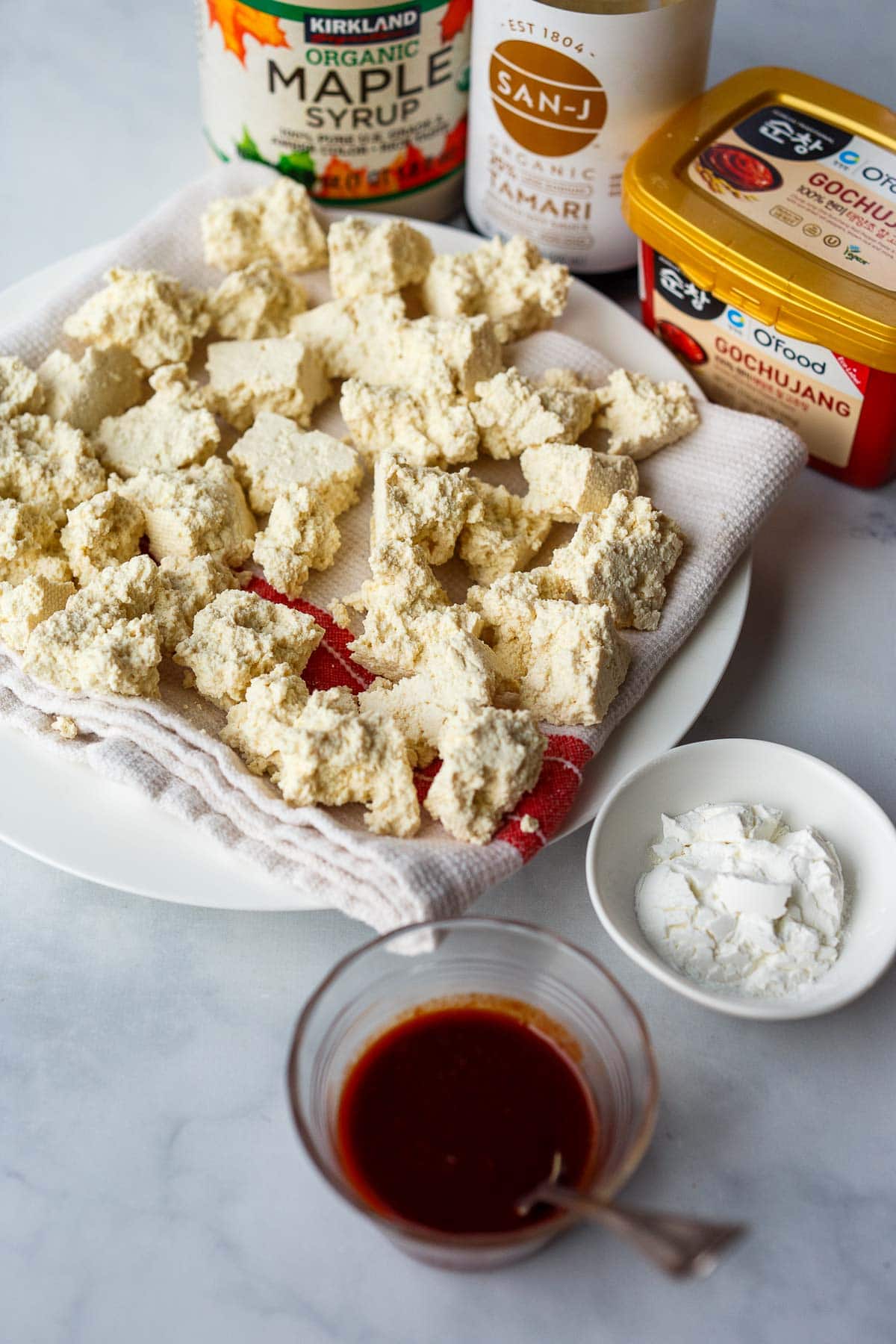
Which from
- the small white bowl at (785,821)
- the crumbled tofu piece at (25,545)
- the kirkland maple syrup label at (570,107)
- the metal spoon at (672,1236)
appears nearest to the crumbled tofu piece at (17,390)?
the crumbled tofu piece at (25,545)

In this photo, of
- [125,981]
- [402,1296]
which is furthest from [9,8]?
[402,1296]

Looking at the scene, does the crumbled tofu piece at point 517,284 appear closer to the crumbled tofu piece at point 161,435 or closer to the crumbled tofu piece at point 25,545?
the crumbled tofu piece at point 161,435

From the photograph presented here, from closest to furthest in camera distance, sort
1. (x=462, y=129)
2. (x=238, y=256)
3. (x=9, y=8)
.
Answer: (x=238, y=256) < (x=462, y=129) < (x=9, y=8)

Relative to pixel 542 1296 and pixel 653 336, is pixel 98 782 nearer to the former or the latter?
pixel 542 1296

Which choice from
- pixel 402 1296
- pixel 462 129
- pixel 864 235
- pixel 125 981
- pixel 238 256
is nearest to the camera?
pixel 402 1296

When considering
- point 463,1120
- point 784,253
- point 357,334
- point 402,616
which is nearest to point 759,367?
point 784,253

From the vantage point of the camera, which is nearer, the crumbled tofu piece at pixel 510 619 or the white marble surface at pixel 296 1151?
the white marble surface at pixel 296 1151

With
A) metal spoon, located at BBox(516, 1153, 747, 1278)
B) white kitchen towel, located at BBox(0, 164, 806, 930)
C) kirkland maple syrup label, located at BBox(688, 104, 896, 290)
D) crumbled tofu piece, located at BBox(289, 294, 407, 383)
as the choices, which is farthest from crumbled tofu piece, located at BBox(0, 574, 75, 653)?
kirkland maple syrup label, located at BBox(688, 104, 896, 290)
